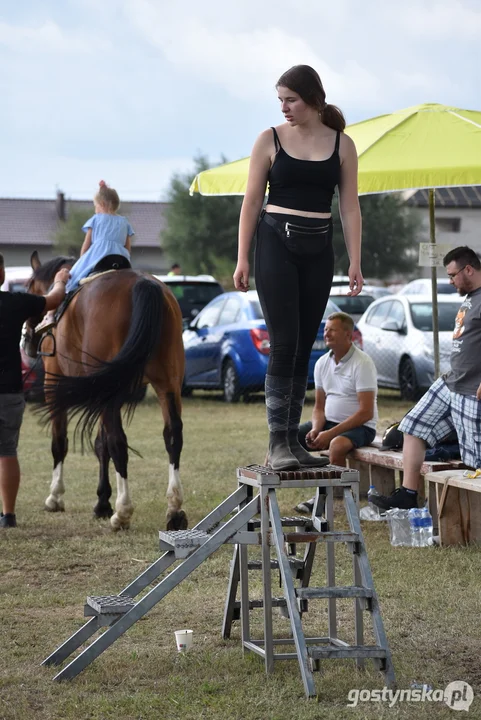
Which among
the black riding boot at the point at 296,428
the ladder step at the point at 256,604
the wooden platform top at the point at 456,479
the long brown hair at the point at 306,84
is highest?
the long brown hair at the point at 306,84

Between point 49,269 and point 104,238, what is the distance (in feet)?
5.81

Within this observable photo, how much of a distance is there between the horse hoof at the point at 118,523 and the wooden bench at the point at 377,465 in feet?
5.74

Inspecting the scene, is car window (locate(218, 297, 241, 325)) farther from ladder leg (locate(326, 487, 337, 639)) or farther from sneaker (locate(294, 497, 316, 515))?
ladder leg (locate(326, 487, 337, 639))

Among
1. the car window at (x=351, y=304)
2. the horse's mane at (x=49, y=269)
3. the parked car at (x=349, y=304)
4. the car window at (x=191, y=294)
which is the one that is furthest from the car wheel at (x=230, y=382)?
the horse's mane at (x=49, y=269)

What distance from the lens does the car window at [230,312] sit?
17.2 metres

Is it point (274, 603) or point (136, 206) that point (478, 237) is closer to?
point (136, 206)

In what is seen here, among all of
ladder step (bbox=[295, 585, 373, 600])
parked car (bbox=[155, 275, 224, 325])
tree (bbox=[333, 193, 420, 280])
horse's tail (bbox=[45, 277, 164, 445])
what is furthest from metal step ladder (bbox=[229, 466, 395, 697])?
tree (bbox=[333, 193, 420, 280])

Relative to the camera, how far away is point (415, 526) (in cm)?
713

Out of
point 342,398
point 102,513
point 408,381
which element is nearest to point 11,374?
point 102,513

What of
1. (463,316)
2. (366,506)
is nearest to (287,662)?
(463,316)

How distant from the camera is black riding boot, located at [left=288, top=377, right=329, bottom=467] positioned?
16.2 ft

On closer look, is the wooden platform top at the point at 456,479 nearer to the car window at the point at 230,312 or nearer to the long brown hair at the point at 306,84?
the long brown hair at the point at 306,84

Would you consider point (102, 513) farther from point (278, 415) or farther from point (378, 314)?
point (378, 314)

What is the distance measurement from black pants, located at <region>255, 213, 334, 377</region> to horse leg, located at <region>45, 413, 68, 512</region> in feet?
13.8
